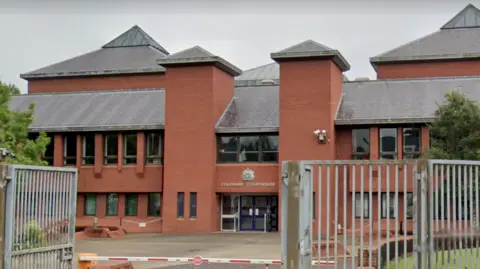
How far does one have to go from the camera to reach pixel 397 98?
39000mm

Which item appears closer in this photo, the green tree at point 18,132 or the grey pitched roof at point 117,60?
the green tree at point 18,132

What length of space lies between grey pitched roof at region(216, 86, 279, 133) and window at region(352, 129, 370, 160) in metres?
4.04

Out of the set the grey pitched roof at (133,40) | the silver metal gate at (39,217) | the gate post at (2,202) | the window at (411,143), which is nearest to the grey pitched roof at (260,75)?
the grey pitched roof at (133,40)

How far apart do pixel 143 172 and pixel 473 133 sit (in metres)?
18.0

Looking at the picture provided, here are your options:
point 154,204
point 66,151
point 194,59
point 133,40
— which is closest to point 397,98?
point 194,59

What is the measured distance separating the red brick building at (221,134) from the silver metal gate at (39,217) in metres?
Answer: 25.3

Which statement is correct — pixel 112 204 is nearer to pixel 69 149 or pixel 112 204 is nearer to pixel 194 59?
pixel 69 149

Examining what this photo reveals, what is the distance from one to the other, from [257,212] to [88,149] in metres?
10.3

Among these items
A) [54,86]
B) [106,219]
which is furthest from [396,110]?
[54,86]

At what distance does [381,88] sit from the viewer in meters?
40.6

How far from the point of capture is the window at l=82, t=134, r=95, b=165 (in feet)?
136

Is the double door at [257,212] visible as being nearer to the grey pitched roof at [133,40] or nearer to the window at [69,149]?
the window at [69,149]

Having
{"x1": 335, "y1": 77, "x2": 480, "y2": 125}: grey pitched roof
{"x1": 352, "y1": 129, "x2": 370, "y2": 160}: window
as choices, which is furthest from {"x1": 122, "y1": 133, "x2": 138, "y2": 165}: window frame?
{"x1": 352, "y1": 129, "x2": 370, "y2": 160}: window

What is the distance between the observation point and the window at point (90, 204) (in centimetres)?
4116
